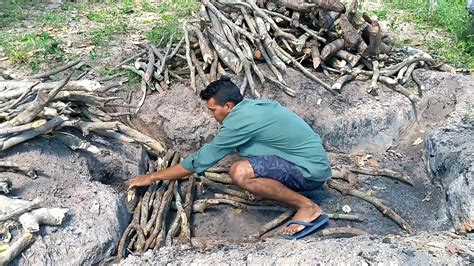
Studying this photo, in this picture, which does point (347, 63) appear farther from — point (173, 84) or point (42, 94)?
point (42, 94)

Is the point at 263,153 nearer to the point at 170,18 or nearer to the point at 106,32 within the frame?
the point at 106,32

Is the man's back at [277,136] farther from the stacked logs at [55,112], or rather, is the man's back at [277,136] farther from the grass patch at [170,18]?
the grass patch at [170,18]

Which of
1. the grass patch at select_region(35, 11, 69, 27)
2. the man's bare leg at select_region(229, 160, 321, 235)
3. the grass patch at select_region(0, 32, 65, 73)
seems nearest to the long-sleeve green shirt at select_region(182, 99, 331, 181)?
the man's bare leg at select_region(229, 160, 321, 235)

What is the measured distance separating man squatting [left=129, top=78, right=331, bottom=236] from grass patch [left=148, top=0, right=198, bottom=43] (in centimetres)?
238

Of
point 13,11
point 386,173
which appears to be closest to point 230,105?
point 386,173

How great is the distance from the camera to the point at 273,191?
4.46m

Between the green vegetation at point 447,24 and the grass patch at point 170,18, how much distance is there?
10.9ft

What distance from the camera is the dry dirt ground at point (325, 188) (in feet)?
12.1

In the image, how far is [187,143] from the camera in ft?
18.1

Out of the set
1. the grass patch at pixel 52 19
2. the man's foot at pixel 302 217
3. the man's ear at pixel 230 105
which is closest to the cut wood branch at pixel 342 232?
the man's foot at pixel 302 217

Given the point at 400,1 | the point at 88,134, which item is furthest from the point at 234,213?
the point at 400,1

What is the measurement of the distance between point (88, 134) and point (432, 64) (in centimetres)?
420

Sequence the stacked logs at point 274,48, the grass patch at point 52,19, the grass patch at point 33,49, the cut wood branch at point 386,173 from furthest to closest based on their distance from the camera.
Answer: the grass patch at point 52,19
the grass patch at point 33,49
the stacked logs at point 274,48
the cut wood branch at point 386,173

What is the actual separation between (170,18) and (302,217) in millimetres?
4374
